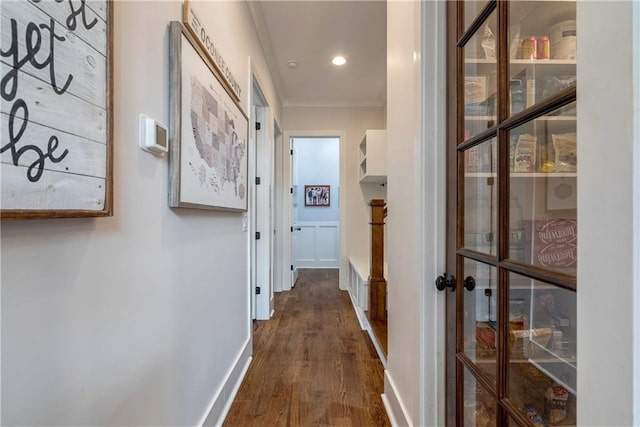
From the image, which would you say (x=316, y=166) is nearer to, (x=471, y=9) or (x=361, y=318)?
(x=361, y=318)

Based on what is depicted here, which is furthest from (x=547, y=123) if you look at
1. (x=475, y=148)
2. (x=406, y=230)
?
(x=406, y=230)

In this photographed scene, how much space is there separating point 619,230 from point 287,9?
2.66 metres

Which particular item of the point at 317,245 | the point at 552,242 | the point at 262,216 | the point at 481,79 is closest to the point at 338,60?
the point at 262,216

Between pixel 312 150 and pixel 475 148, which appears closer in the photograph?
pixel 475 148

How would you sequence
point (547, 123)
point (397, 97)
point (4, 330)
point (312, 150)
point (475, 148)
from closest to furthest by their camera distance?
point (4, 330) → point (547, 123) → point (475, 148) → point (397, 97) → point (312, 150)

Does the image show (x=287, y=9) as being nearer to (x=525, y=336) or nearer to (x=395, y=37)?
(x=395, y=37)

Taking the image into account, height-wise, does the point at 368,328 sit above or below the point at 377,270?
below

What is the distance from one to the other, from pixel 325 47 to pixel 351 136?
1.53 m

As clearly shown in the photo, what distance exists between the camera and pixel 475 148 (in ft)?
3.31

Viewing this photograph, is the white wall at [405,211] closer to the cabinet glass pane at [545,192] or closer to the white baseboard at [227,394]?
the cabinet glass pane at [545,192]

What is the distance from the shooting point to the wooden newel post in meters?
2.85

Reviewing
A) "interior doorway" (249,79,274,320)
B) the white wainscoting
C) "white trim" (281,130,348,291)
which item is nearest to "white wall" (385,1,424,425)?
"interior doorway" (249,79,274,320)

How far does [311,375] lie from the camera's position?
6.95ft

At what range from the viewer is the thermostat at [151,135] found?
3.10ft
